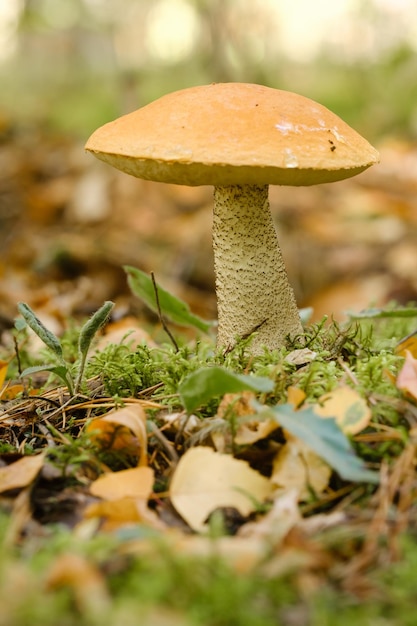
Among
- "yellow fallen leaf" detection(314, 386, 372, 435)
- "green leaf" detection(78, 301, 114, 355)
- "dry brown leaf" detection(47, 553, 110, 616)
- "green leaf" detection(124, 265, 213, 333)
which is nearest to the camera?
"dry brown leaf" detection(47, 553, 110, 616)

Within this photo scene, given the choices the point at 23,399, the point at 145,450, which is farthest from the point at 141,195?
the point at 145,450

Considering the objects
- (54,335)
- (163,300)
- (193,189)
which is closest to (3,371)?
(54,335)

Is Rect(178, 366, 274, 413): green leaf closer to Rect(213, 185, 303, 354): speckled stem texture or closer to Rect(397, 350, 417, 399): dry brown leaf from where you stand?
Rect(397, 350, 417, 399): dry brown leaf

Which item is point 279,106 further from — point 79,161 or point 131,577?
point 79,161

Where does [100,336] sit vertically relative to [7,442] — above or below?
below

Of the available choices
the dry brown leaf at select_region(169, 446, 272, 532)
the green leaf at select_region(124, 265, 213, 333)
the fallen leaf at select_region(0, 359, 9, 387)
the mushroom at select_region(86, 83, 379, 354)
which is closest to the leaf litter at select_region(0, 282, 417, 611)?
the dry brown leaf at select_region(169, 446, 272, 532)

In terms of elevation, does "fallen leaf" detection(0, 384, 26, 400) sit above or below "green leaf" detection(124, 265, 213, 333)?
below
